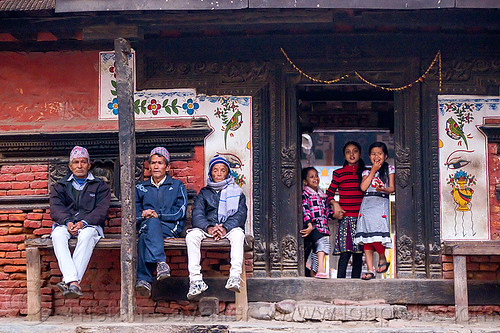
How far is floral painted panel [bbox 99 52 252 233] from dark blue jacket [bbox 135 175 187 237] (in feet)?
1.91

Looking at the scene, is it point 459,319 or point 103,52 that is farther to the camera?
point 103,52

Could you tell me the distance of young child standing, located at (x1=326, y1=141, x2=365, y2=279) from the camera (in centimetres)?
923

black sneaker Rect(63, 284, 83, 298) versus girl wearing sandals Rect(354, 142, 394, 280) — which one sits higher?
girl wearing sandals Rect(354, 142, 394, 280)

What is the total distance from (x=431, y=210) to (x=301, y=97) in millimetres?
2559

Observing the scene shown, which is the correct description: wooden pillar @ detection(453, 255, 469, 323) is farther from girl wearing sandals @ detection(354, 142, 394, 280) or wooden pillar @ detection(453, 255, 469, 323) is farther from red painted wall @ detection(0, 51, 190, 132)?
red painted wall @ detection(0, 51, 190, 132)

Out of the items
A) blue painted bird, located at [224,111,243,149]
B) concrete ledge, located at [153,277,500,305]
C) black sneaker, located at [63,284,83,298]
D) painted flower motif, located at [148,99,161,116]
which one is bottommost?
concrete ledge, located at [153,277,500,305]

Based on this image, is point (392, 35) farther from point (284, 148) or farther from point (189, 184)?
point (189, 184)

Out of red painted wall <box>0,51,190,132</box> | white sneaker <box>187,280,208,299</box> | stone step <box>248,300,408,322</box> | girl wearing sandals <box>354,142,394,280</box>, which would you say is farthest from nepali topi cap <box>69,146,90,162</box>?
girl wearing sandals <box>354,142,394,280</box>

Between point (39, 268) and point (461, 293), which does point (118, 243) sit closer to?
point (39, 268)

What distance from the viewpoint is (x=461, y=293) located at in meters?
8.09

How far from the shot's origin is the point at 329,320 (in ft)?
26.6

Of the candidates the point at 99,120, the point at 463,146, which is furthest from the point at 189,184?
the point at 463,146

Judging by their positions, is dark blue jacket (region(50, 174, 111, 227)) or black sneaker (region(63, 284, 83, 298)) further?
dark blue jacket (region(50, 174, 111, 227))

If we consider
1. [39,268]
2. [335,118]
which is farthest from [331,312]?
[335,118]
